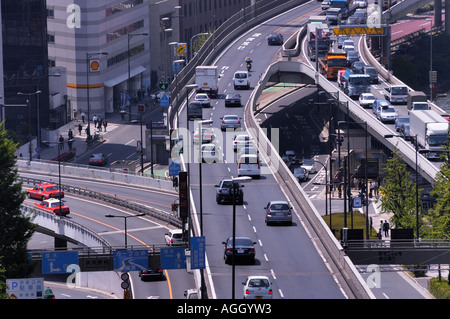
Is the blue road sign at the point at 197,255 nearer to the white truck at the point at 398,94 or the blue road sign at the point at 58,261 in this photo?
the blue road sign at the point at 58,261

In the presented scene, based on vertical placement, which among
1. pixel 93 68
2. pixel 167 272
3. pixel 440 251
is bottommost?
pixel 167 272

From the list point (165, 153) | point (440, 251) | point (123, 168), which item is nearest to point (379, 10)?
point (165, 153)

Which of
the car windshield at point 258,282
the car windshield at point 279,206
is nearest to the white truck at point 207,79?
the car windshield at point 279,206

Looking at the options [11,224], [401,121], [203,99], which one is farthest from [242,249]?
[203,99]

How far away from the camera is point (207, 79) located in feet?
368

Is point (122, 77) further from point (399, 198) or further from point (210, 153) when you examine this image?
point (399, 198)

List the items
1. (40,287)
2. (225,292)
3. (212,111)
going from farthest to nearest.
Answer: (212,111)
(225,292)
(40,287)

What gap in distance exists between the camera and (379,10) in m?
138

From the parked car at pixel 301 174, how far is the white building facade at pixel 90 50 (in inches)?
1271

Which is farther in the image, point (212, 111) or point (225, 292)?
point (212, 111)

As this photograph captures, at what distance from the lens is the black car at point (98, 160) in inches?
4422

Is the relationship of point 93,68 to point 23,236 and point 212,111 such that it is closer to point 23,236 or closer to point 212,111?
point 212,111

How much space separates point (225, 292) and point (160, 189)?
53.6 metres

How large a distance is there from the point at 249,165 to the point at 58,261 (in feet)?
81.0
